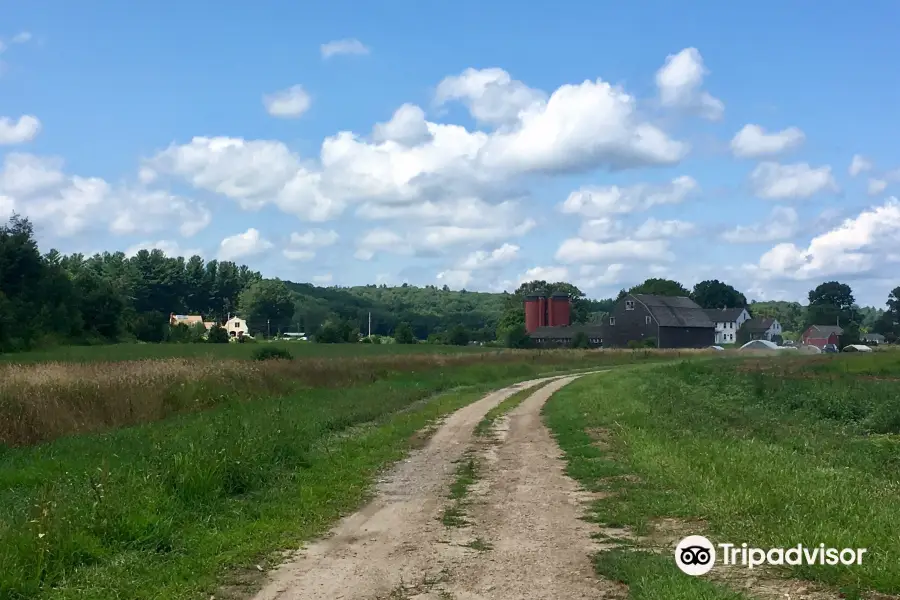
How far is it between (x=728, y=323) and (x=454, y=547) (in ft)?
497

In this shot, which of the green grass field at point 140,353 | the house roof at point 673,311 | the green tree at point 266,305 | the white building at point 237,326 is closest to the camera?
the green grass field at point 140,353

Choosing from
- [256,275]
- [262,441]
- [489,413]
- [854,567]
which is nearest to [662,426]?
[489,413]

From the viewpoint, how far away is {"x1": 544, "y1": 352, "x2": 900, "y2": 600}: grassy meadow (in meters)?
7.78

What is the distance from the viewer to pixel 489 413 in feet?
86.5

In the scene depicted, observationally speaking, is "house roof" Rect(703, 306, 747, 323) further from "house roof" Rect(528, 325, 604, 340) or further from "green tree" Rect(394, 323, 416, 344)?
"green tree" Rect(394, 323, 416, 344)

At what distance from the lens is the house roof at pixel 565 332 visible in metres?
127

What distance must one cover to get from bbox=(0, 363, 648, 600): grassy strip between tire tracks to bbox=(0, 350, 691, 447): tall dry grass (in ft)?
3.92

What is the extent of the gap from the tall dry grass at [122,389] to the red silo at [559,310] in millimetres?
116061

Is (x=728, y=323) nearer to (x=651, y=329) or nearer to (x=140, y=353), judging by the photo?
(x=651, y=329)

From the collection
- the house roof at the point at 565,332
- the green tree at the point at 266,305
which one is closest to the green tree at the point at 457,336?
the house roof at the point at 565,332

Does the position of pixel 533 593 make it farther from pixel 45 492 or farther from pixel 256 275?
pixel 256 275

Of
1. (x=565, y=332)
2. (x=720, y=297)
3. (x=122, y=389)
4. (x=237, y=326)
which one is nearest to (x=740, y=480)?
(x=122, y=389)

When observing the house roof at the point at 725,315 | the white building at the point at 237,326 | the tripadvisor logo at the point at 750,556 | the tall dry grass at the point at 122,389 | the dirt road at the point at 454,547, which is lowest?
the dirt road at the point at 454,547

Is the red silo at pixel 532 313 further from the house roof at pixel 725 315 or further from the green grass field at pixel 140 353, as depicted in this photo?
the green grass field at pixel 140 353
